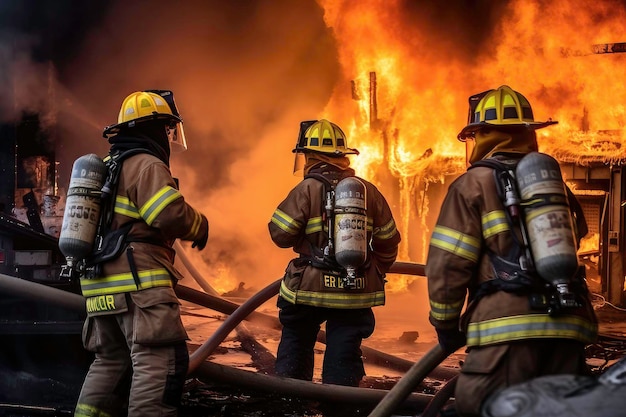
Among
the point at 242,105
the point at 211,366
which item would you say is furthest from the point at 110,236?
the point at 242,105

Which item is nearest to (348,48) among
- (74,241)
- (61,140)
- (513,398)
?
(61,140)

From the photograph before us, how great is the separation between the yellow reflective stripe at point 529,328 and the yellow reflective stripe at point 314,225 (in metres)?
2.08

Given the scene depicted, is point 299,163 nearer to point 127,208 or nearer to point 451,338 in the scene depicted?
point 127,208

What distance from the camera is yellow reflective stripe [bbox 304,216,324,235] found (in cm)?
476

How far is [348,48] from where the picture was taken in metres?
13.5

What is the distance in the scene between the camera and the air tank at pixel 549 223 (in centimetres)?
263

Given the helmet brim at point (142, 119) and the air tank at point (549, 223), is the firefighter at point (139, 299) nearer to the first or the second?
the helmet brim at point (142, 119)

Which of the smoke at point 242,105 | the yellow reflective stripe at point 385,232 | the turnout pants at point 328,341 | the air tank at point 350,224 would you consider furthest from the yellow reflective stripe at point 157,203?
the smoke at point 242,105

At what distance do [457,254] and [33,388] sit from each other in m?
3.92

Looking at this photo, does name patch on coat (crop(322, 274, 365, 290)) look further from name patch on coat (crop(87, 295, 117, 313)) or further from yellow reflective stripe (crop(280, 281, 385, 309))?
name patch on coat (crop(87, 295, 117, 313))

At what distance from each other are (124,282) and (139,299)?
0.42ft

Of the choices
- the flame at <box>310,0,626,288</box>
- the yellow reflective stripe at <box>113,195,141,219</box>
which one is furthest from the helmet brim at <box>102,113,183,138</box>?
the flame at <box>310,0,626,288</box>

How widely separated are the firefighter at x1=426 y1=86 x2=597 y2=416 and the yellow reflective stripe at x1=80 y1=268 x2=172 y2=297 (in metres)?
1.41

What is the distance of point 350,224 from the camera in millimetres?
4465
